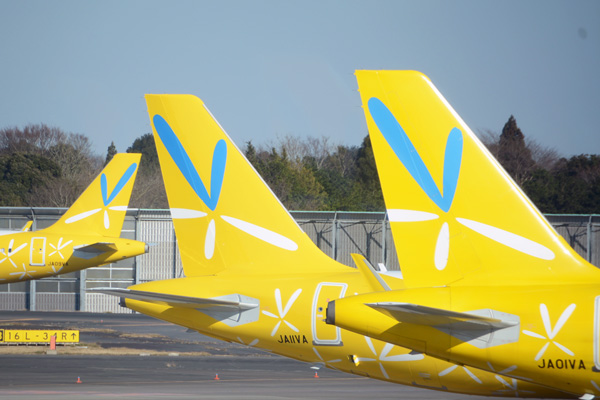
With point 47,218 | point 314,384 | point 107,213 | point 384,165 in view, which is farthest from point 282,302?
point 47,218

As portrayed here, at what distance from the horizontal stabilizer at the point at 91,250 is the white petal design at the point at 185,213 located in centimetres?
1981

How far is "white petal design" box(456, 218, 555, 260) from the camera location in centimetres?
1098

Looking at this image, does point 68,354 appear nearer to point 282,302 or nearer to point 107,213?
point 107,213

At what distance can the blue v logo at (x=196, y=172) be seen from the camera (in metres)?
17.0

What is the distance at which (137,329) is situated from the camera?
41969 mm

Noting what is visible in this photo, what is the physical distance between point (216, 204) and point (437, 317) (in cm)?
802

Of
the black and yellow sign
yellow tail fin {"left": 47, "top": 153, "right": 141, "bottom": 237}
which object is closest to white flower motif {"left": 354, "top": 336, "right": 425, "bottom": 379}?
the black and yellow sign

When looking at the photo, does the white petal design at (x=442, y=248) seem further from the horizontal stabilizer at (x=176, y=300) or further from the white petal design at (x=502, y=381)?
the horizontal stabilizer at (x=176, y=300)

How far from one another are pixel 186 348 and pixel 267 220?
18.5 meters

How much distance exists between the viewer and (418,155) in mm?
11391

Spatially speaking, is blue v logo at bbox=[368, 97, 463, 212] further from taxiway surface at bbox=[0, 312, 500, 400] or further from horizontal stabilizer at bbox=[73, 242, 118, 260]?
horizontal stabilizer at bbox=[73, 242, 118, 260]

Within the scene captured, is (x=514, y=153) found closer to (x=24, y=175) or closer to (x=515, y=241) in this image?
(x=24, y=175)

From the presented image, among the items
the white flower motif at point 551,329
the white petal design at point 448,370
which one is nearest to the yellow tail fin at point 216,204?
the white petal design at point 448,370

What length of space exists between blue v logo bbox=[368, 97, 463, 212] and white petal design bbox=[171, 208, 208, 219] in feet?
21.8
